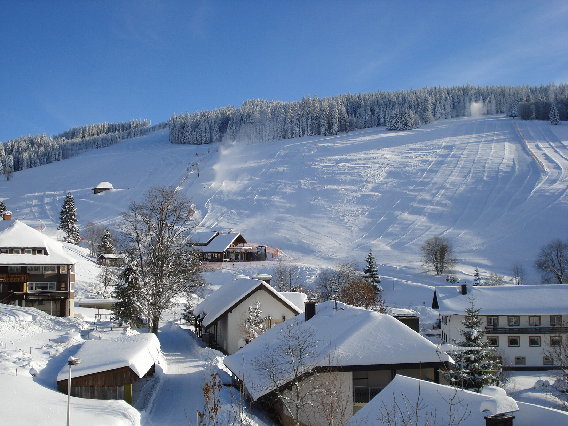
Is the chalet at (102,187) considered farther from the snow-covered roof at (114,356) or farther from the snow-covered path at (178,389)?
the snow-covered roof at (114,356)

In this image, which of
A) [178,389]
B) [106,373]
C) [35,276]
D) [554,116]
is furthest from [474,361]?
[554,116]

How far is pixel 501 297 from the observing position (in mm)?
43312

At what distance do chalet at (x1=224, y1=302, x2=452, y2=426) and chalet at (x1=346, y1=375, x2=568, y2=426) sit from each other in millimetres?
3218

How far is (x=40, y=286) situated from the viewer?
132 feet

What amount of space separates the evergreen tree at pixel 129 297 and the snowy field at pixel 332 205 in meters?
2.36

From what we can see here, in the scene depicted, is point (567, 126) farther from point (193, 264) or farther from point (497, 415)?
point (497, 415)

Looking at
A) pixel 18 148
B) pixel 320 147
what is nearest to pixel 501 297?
pixel 320 147

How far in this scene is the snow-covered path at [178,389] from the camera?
1873 cm

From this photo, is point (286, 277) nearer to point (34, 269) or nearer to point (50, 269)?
point (50, 269)

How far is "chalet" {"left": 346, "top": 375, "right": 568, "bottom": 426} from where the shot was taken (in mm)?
10922

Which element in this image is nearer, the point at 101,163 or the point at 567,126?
the point at 567,126

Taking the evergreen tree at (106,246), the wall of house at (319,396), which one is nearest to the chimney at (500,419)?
the wall of house at (319,396)

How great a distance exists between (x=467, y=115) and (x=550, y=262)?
405ft

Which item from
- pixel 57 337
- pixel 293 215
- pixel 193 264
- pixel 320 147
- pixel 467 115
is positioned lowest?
pixel 57 337
